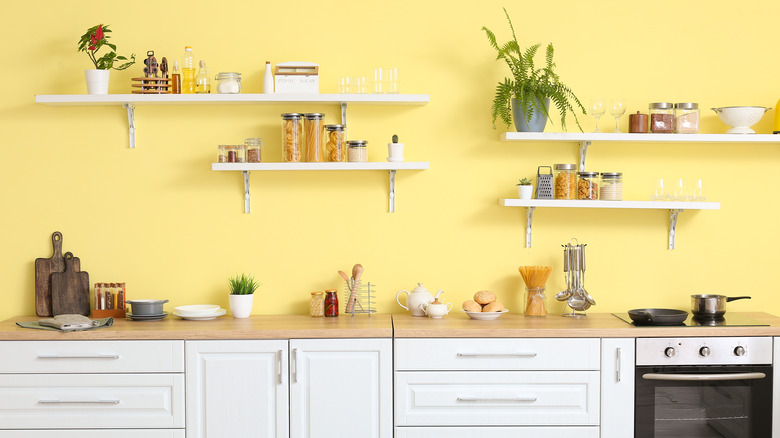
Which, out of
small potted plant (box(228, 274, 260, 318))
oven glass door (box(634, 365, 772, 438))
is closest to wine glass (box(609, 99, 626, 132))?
oven glass door (box(634, 365, 772, 438))

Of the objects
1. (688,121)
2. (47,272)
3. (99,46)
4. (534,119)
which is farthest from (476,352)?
(99,46)

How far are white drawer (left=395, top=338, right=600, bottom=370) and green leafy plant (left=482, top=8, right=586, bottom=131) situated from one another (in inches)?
37.5

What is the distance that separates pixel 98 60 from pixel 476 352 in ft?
6.82

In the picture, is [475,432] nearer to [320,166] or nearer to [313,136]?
[320,166]

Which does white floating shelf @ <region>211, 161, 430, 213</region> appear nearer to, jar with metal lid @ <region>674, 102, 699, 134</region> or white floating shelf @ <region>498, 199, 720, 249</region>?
white floating shelf @ <region>498, 199, 720, 249</region>

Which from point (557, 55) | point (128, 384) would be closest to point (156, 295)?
point (128, 384)

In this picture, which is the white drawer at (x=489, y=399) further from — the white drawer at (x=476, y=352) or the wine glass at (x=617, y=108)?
the wine glass at (x=617, y=108)

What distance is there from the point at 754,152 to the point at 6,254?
11.4 ft

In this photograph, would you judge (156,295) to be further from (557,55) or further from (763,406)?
(763,406)

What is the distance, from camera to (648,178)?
3.55m

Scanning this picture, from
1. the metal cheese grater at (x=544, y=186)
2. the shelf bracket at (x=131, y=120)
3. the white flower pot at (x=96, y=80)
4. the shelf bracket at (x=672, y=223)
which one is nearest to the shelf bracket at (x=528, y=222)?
the metal cheese grater at (x=544, y=186)

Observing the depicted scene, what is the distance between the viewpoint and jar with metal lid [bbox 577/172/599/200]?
11.1 ft

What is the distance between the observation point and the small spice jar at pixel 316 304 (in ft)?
11.1

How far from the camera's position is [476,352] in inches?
120
